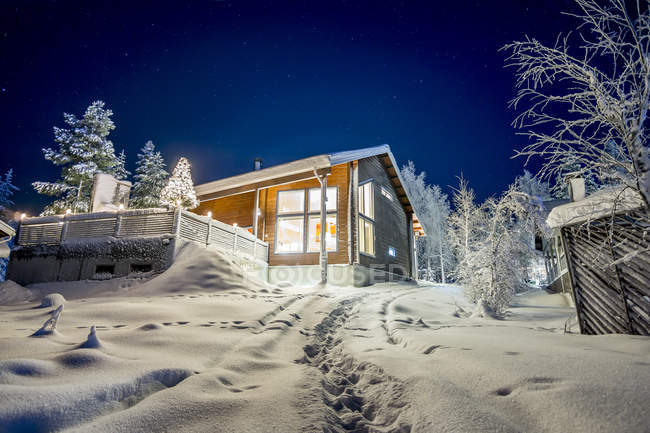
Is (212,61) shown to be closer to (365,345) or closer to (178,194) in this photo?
(178,194)

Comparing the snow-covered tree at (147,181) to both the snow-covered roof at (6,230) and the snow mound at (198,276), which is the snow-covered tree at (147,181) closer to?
the snow-covered roof at (6,230)

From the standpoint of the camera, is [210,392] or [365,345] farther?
[365,345]

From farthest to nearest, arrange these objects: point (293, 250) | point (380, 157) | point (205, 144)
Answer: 1. point (205, 144)
2. point (380, 157)
3. point (293, 250)

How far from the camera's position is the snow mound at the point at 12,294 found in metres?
7.84

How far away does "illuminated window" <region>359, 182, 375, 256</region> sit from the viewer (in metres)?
13.7

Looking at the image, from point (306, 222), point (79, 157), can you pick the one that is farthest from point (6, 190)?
point (306, 222)

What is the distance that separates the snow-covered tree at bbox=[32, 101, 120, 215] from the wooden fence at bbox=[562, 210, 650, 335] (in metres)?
24.3

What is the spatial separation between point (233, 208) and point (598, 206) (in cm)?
1448

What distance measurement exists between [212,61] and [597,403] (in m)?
161

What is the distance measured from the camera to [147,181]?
22406 millimetres

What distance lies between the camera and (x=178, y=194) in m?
14.9

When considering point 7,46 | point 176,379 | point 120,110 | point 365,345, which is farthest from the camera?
point 120,110

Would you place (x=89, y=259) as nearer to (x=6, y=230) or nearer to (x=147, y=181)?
(x=6, y=230)

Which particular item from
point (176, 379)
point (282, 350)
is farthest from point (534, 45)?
point (176, 379)
